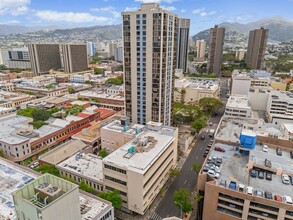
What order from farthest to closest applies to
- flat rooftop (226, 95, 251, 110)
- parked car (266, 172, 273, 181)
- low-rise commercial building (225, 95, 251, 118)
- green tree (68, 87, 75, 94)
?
green tree (68, 87, 75, 94) < flat rooftop (226, 95, 251, 110) < low-rise commercial building (225, 95, 251, 118) < parked car (266, 172, 273, 181)

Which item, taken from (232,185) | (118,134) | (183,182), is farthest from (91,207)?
(183,182)

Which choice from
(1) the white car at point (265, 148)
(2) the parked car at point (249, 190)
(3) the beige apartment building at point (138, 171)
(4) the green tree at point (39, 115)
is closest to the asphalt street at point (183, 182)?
(3) the beige apartment building at point (138, 171)

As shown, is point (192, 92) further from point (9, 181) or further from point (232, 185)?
point (9, 181)

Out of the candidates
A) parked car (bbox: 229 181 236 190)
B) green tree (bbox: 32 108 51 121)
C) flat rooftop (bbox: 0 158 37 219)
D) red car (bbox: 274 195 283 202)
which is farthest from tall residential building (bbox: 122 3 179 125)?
red car (bbox: 274 195 283 202)

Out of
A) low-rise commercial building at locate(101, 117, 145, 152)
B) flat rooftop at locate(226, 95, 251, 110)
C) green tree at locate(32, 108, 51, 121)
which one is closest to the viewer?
low-rise commercial building at locate(101, 117, 145, 152)

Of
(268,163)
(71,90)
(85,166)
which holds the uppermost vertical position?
(268,163)

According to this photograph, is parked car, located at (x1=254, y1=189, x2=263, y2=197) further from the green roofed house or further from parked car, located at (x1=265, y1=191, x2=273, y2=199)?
the green roofed house

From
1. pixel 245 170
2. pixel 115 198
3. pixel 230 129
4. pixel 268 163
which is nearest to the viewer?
Answer: pixel 115 198

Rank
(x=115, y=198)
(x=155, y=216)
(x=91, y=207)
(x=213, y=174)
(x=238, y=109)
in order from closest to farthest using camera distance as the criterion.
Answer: (x=91, y=207)
(x=115, y=198)
(x=213, y=174)
(x=155, y=216)
(x=238, y=109)
